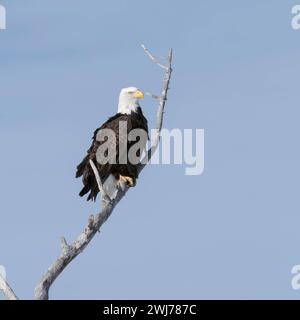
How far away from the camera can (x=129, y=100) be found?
62.3 ft

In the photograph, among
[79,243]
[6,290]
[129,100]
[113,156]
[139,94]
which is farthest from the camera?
[129,100]

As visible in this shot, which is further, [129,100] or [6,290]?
[129,100]

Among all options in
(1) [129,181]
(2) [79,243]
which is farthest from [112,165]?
(2) [79,243]

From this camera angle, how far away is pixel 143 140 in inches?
712

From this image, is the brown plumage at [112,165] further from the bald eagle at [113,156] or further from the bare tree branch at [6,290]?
the bare tree branch at [6,290]

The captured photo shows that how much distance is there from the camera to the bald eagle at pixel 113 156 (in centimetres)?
1719

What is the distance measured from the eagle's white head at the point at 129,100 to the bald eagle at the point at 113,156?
106 mm

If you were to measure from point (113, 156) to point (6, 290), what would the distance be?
4040 mm

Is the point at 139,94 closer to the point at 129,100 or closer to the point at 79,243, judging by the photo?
the point at 129,100

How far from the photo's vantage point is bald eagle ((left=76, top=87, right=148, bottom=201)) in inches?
677

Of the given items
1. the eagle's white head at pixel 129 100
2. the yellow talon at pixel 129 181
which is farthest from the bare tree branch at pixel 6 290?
the eagle's white head at pixel 129 100

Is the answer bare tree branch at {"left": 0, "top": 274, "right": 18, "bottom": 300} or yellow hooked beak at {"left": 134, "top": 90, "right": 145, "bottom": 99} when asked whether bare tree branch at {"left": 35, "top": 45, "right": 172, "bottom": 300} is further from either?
yellow hooked beak at {"left": 134, "top": 90, "right": 145, "bottom": 99}
